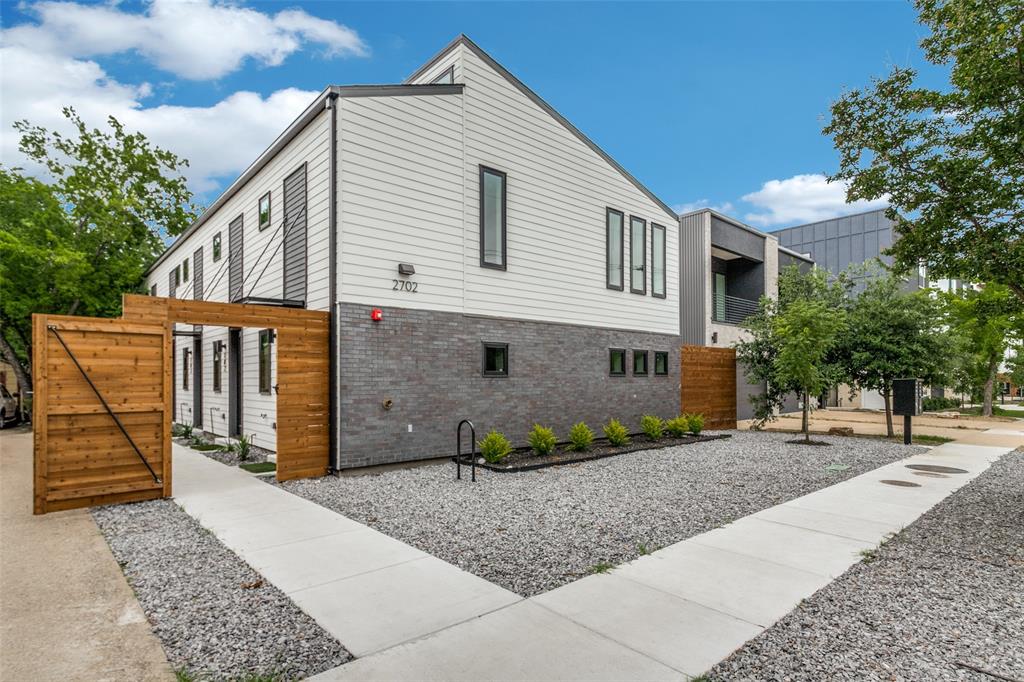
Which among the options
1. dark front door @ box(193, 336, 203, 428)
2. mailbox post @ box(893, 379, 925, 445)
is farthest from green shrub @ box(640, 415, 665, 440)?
dark front door @ box(193, 336, 203, 428)

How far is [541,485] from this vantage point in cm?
845

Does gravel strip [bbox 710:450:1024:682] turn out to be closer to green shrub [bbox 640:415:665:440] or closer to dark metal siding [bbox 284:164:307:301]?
green shrub [bbox 640:415:665:440]

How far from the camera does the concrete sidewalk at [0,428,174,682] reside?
10.6 feet

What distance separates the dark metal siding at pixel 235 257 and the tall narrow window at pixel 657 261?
428 inches

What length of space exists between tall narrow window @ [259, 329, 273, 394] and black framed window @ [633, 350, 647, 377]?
29.9 feet

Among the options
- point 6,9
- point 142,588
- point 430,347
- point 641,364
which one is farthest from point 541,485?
point 6,9

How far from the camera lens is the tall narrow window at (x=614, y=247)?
13.9 meters

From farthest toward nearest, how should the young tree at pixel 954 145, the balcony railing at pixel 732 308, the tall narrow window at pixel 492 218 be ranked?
the balcony railing at pixel 732 308 → the tall narrow window at pixel 492 218 → the young tree at pixel 954 145

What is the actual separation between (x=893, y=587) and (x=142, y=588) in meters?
6.28

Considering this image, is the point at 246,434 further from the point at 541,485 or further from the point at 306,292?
the point at 541,485

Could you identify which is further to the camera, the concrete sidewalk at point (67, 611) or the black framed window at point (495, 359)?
the black framed window at point (495, 359)

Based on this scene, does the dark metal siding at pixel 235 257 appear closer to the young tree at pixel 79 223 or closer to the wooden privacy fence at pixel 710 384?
the young tree at pixel 79 223

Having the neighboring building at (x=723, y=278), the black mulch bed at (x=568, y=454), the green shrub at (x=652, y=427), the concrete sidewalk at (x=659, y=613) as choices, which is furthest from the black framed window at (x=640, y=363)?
the concrete sidewalk at (x=659, y=613)

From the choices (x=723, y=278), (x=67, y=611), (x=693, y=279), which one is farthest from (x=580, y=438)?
(x=723, y=278)
